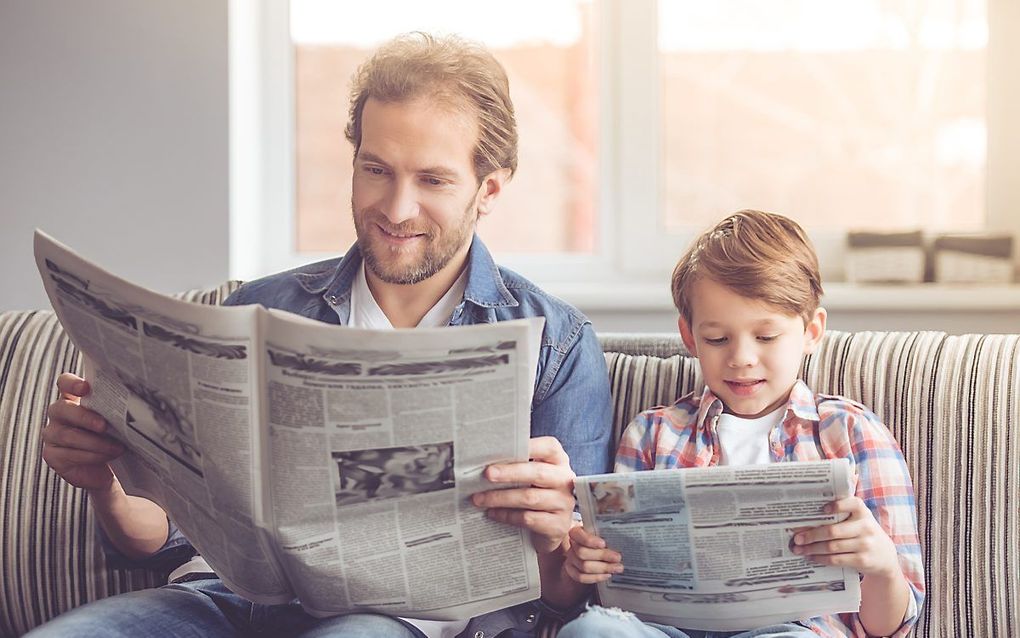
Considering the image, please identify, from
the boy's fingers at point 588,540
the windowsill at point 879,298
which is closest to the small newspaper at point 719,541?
the boy's fingers at point 588,540

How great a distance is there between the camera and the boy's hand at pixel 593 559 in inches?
44.6

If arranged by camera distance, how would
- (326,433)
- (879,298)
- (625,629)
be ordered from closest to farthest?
(326,433) < (625,629) < (879,298)

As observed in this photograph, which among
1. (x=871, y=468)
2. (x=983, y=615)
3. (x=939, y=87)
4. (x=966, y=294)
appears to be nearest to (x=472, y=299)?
(x=871, y=468)

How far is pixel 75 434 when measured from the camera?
1.12 metres

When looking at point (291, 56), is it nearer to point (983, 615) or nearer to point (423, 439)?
point (423, 439)

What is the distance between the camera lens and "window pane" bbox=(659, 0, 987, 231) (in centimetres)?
212

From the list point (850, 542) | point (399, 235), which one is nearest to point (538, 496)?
point (850, 542)

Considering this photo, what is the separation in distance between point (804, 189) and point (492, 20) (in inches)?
30.2

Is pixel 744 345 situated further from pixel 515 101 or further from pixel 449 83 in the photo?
pixel 515 101

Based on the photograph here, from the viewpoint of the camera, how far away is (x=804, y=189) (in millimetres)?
2166

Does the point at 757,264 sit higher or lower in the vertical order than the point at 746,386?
higher

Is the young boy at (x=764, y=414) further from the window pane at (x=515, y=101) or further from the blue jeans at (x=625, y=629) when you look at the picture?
the window pane at (x=515, y=101)

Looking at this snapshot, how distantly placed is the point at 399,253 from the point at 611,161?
966mm

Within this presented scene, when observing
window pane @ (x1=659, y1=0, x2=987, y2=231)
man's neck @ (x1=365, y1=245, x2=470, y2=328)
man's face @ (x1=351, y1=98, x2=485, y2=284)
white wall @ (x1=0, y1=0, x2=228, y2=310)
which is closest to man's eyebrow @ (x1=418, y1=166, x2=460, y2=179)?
man's face @ (x1=351, y1=98, x2=485, y2=284)
